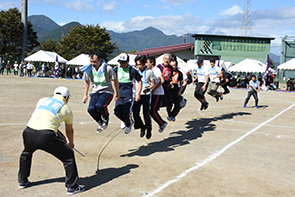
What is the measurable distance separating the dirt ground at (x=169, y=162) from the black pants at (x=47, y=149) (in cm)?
26

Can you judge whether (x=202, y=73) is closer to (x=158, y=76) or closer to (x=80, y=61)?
(x=158, y=76)

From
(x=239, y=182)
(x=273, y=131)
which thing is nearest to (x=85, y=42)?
(x=273, y=131)

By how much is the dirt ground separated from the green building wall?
1697 inches

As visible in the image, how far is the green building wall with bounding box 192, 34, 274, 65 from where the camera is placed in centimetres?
5209

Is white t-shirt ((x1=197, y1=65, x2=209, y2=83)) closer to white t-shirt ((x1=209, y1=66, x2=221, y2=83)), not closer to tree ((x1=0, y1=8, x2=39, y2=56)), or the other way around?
white t-shirt ((x1=209, y1=66, x2=221, y2=83))

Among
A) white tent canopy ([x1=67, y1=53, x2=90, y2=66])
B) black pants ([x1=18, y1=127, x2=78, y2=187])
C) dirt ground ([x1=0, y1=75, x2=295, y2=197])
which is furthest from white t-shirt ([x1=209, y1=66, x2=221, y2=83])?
white tent canopy ([x1=67, y1=53, x2=90, y2=66])

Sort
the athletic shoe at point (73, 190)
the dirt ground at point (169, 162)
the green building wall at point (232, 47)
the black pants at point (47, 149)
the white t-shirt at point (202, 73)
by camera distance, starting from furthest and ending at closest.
A: 1. the green building wall at point (232, 47)
2. the white t-shirt at point (202, 73)
3. the dirt ground at point (169, 162)
4. the athletic shoe at point (73, 190)
5. the black pants at point (47, 149)

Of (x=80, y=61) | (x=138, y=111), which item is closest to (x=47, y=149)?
(x=138, y=111)

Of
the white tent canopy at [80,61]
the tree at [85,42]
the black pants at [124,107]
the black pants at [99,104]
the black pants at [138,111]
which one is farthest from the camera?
the tree at [85,42]

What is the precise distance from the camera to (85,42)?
197ft

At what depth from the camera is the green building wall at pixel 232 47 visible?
52.1 metres

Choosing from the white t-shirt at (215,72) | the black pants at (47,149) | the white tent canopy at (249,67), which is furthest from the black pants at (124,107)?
the white tent canopy at (249,67)

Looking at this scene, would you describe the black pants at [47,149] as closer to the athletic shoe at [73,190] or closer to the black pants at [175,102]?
the athletic shoe at [73,190]

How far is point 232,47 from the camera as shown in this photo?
52625 mm
